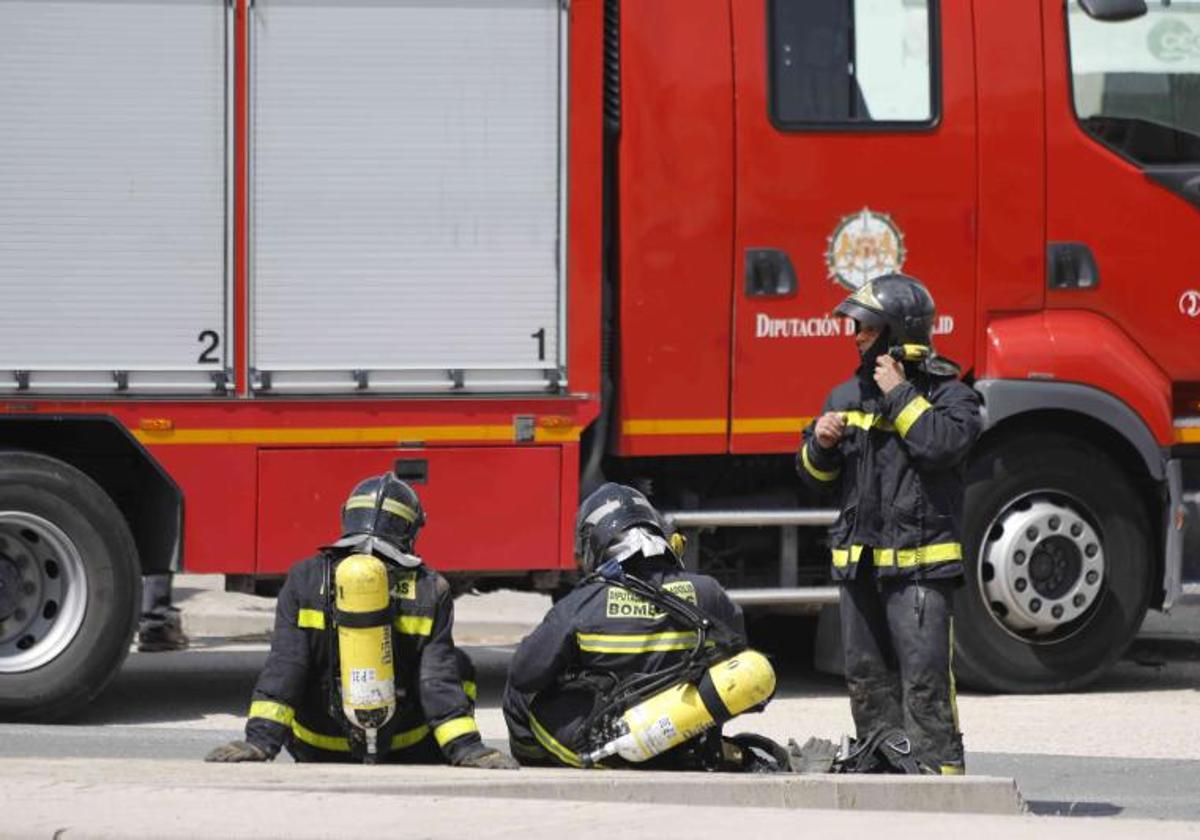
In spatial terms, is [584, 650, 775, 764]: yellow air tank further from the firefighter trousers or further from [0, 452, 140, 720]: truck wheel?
[0, 452, 140, 720]: truck wheel

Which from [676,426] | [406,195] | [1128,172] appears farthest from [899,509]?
[1128,172]

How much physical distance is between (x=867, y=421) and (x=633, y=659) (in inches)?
48.3

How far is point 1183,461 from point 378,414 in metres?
3.50

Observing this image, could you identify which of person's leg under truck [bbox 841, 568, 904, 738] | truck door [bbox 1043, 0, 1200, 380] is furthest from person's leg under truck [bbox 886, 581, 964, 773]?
truck door [bbox 1043, 0, 1200, 380]

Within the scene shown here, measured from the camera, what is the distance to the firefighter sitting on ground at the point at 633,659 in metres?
6.27

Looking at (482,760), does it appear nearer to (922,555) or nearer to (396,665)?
(396,665)

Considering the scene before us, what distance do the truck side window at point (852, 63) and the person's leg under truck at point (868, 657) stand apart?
2956 millimetres

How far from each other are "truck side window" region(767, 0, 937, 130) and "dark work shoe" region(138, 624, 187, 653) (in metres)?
3.94

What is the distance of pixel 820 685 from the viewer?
407 inches

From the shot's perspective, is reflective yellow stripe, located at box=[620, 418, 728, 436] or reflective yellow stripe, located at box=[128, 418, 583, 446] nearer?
reflective yellow stripe, located at box=[128, 418, 583, 446]

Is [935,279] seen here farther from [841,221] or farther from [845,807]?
[845,807]

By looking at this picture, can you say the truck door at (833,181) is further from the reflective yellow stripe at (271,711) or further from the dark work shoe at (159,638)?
the reflective yellow stripe at (271,711)

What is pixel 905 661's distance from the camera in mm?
6992

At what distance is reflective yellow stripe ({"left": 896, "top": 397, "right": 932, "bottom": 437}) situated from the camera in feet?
22.7
